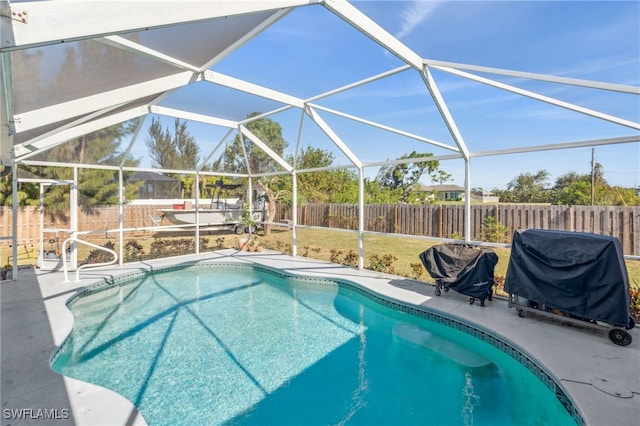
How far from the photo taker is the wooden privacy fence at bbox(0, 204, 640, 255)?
18.7 feet

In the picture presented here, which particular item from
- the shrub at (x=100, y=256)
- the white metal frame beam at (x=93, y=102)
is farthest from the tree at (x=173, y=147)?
the white metal frame beam at (x=93, y=102)

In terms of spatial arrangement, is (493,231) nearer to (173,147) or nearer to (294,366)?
(294,366)

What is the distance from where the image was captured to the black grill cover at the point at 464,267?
5445mm

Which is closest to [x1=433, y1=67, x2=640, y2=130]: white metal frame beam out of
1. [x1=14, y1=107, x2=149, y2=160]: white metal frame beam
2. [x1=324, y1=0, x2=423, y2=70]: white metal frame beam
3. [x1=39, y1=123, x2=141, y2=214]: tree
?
[x1=324, y1=0, x2=423, y2=70]: white metal frame beam

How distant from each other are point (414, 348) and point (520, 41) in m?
5.50

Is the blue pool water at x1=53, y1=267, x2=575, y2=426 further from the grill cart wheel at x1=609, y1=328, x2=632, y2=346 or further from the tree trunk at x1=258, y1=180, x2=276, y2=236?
the tree trunk at x1=258, y1=180, x2=276, y2=236

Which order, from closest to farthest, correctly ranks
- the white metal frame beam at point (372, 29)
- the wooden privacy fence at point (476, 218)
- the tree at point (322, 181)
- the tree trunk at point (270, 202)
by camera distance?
the white metal frame beam at point (372, 29) < the wooden privacy fence at point (476, 218) < the tree trunk at point (270, 202) < the tree at point (322, 181)

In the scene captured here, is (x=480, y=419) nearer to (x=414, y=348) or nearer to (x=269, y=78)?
(x=414, y=348)

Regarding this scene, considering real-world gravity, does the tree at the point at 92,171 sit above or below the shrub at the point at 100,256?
above

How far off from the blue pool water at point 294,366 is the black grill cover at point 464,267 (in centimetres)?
89

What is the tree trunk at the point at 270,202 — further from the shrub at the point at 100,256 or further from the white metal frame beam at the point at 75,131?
the white metal frame beam at the point at 75,131

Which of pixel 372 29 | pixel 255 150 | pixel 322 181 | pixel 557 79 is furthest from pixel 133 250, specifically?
pixel 557 79

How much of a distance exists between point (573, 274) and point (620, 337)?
883mm

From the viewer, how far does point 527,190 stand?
995 cm
